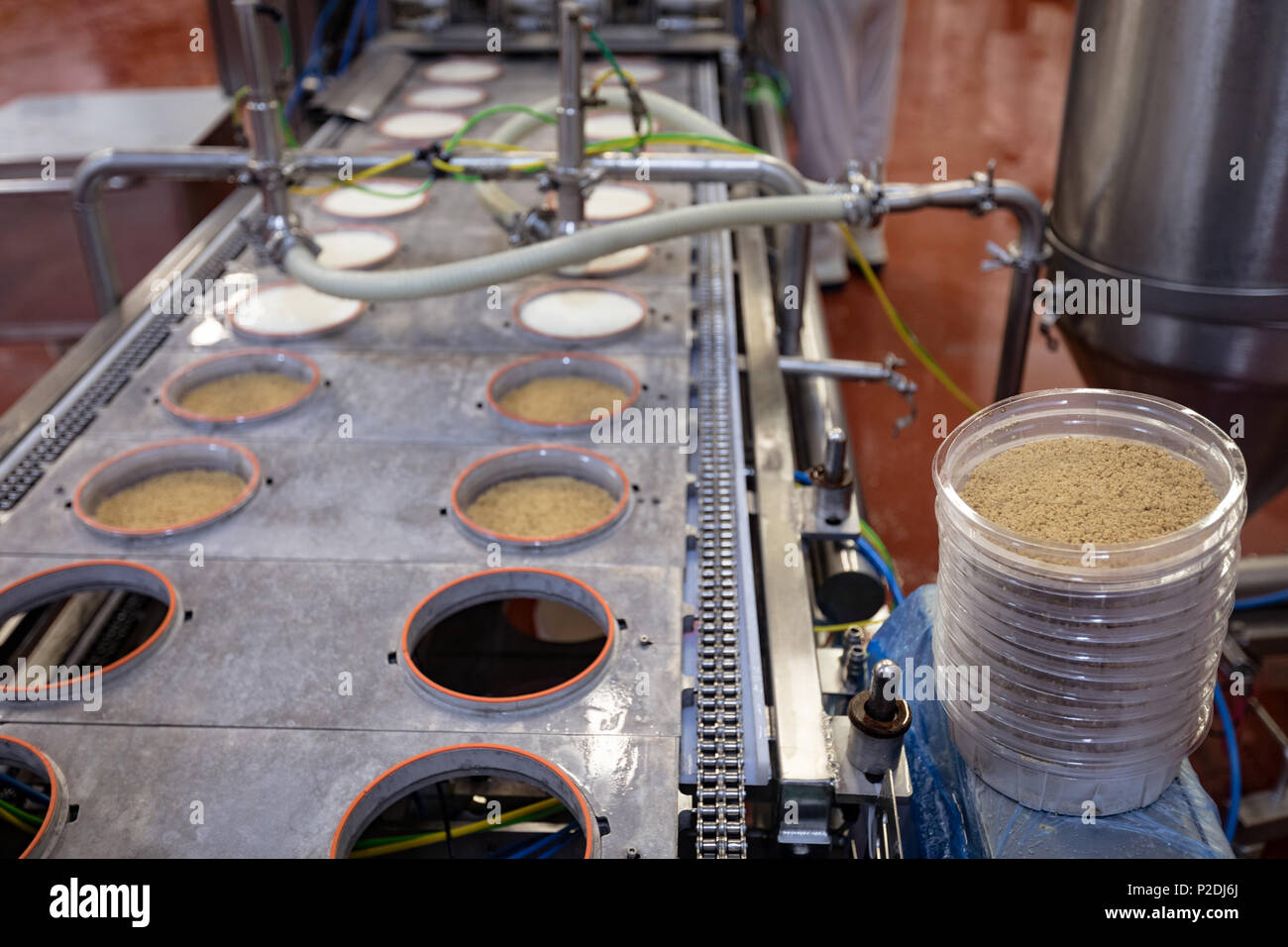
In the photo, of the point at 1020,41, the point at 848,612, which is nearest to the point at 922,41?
the point at 1020,41

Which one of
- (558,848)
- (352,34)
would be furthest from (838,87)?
(558,848)

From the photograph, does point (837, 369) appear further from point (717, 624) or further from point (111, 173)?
point (111, 173)

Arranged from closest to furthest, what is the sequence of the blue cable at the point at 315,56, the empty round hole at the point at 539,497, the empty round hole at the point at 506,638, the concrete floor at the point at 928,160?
1. the empty round hole at the point at 506,638
2. the empty round hole at the point at 539,497
3. the concrete floor at the point at 928,160
4. the blue cable at the point at 315,56

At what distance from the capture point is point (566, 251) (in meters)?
2.00

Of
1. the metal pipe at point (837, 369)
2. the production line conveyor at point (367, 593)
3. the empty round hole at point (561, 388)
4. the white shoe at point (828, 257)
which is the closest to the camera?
the production line conveyor at point (367, 593)

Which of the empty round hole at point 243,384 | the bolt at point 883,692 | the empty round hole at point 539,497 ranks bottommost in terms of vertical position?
the empty round hole at point 539,497

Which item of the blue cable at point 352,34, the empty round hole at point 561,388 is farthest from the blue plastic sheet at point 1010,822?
the blue cable at point 352,34

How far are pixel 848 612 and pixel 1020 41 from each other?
Answer: 301 inches

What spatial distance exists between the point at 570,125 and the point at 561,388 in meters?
0.51

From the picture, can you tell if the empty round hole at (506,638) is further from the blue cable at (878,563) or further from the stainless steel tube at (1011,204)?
the stainless steel tube at (1011,204)

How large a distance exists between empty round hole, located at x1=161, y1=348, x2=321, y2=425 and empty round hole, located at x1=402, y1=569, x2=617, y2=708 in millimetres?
559

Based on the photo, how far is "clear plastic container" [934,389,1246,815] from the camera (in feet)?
3.42

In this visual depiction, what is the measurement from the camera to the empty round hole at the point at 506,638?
5.14 feet

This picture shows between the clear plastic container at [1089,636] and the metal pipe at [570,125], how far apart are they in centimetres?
120
